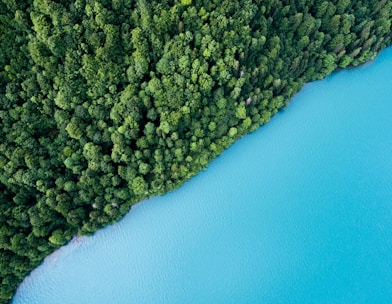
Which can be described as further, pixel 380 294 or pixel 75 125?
pixel 380 294

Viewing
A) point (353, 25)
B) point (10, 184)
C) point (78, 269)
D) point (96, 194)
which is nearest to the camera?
point (10, 184)

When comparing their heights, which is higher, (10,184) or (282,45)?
(282,45)

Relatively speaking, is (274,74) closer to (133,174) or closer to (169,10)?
(169,10)

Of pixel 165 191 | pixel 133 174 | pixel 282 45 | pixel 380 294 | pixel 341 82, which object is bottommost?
pixel 380 294

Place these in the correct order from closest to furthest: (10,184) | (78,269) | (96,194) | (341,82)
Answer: (10,184) < (96,194) < (78,269) < (341,82)

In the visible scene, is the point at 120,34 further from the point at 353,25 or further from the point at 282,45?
the point at 353,25

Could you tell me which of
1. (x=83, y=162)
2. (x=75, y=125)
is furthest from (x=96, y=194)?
(x=75, y=125)
